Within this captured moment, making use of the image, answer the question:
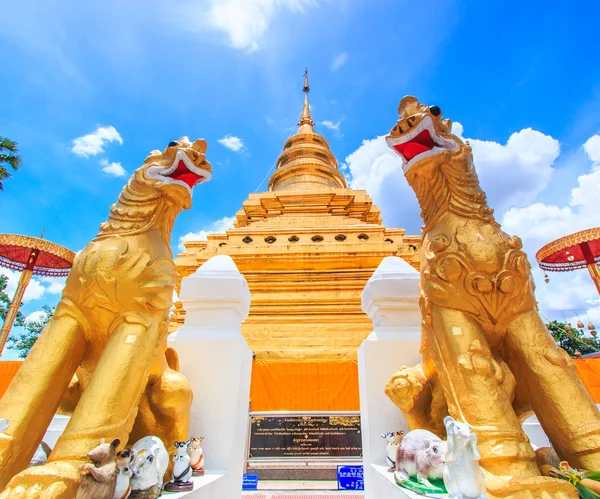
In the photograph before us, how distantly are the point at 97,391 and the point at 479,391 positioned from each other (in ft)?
6.96

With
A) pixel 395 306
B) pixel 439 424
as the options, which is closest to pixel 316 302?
pixel 395 306

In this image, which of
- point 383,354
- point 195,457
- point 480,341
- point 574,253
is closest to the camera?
point 480,341

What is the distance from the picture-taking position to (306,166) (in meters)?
18.7

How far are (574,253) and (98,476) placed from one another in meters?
24.8

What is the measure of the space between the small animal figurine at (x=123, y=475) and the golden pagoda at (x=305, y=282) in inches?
228

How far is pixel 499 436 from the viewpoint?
1.96 m

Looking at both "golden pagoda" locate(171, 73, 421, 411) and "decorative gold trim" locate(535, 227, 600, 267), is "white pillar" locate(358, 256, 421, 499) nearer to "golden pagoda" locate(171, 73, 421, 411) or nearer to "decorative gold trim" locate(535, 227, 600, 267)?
"golden pagoda" locate(171, 73, 421, 411)

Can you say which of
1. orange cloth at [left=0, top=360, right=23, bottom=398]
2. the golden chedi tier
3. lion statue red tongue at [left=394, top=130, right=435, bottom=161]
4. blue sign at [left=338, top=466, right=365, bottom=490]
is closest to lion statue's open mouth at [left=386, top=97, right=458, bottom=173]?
lion statue red tongue at [left=394, top=130, right=435, bottom=161]

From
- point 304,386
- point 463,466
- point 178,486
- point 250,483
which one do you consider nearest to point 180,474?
point 178,486

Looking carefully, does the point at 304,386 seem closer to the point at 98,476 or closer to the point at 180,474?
the point at 180,474

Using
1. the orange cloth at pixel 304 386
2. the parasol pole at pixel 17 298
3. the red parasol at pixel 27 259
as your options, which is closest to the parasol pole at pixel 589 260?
the orange cloth at pixel 304 386

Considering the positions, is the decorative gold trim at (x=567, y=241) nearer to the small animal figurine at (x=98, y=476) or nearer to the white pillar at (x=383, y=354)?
the white pillar at (x=383, y=354)

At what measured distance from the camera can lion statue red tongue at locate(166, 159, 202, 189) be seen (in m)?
2.75

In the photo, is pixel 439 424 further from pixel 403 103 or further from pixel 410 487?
pixel 403 103
